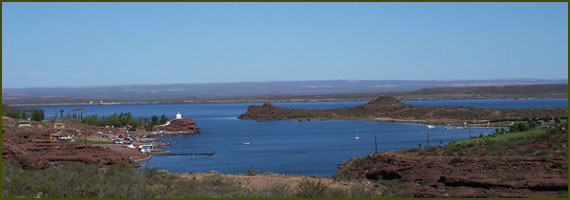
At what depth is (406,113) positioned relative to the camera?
119438mm

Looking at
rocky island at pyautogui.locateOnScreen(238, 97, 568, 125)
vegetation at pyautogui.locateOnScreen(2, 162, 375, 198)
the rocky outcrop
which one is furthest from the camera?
rocky island at pyautogui.locateOnScreen(238, 97, 568, 125)

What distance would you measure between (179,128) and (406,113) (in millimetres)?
44662

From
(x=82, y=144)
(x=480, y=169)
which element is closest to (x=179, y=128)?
(x=82, y=144)

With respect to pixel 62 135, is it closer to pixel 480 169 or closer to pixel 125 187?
pixel 480 169

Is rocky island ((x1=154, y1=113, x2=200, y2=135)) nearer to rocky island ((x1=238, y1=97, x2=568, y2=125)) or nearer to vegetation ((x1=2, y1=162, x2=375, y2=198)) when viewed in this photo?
rocky island ((x1=238, y1=97, x2=568, y2=125))

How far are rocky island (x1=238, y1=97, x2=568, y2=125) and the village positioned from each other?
3757 cm

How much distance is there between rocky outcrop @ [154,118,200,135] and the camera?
288 feet

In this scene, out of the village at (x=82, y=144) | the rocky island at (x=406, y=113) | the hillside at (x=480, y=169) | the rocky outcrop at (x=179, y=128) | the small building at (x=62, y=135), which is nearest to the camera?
the hillside at (x=480, y=169)

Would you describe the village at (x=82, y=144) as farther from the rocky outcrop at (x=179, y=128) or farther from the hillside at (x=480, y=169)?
the hillside at (x=480, y=169)

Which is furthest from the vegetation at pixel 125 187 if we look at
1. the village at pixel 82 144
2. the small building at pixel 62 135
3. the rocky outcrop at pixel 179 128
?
the rocky outcrop at pixel 179 128

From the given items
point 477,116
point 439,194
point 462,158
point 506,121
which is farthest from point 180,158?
point 477,116

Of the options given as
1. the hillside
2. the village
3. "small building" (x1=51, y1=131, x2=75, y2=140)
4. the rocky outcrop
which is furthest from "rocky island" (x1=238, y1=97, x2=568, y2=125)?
the hillside

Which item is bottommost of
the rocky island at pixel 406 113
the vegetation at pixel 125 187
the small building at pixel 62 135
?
Answer: the rocky island at pixel 406 113

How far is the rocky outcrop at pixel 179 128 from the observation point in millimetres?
87750
